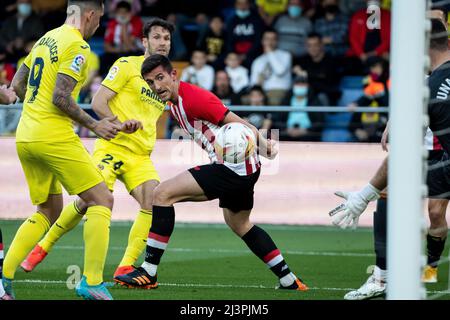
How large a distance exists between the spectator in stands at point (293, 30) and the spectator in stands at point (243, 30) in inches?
15.5

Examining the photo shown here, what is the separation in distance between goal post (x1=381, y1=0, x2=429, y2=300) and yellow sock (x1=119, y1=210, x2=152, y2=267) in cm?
387

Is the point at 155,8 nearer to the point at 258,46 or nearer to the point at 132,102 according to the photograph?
the point at 258,46

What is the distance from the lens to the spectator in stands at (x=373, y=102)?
45.2 feet

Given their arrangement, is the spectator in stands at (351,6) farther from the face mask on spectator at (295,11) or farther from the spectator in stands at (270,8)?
the spectator in stands at (270,8)

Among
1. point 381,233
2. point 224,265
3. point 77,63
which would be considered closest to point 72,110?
point 77,63

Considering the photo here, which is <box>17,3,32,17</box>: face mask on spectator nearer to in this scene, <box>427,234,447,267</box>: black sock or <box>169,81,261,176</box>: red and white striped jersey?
<box>169,81,261,176</box>: red and white striped jersey

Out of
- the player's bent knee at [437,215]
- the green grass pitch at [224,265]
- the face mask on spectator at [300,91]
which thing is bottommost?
the green grass pitch at [224,265]

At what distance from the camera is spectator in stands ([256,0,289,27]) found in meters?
17.6

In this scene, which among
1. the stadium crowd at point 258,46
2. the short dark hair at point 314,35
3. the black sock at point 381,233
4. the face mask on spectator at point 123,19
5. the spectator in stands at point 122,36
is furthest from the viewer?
the face mask on spectator at point 123,19

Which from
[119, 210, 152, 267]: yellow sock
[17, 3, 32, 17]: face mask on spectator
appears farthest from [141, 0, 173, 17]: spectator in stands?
[119, 210, 152, 267]: yellow sock

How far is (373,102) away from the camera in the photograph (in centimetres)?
1530

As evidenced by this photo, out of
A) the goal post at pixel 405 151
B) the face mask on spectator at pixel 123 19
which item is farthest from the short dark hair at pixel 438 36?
the face mask on spectator at pixel 123 19

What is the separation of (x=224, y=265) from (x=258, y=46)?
24.7 feet
